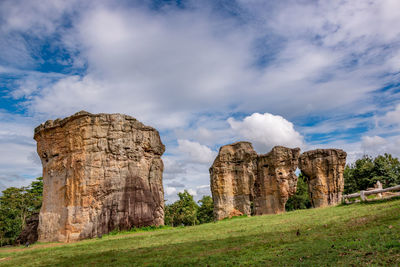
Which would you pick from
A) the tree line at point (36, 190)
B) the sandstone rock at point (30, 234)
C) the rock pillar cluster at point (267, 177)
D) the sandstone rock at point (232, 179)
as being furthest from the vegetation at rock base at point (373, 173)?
the sandstone rock at point (30, 234)

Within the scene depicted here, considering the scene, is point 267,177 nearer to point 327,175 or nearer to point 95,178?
point 327,175

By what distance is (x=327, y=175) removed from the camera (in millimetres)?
46062

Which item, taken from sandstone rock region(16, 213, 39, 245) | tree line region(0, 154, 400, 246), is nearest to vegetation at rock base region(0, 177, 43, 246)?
tree line region(0, 154, 400, 246)

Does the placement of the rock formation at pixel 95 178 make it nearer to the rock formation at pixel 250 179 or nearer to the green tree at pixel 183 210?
the rock formation at pixel 250 179

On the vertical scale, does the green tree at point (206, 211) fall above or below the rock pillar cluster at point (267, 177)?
below

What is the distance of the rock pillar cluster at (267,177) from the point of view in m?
40.4

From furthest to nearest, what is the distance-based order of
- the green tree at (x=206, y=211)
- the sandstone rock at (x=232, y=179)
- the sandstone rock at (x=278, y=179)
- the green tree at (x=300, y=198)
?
the green tree at (x=206, y=211), the green tree at (x=300, y=198), the sandstone rock at (x=278, y=179), the sandstone rock at (x=232, y=179)

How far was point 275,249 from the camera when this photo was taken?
12.7m

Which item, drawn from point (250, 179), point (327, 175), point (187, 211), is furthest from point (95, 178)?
point (187, 211)

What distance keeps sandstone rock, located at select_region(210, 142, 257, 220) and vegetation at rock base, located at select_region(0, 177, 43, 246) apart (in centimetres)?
3495

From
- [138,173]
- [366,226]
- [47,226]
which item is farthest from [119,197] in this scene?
[366,226]

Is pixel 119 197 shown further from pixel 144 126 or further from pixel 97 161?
pixel 144 126

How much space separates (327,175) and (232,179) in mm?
15819

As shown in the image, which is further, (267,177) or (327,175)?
(327,175)
